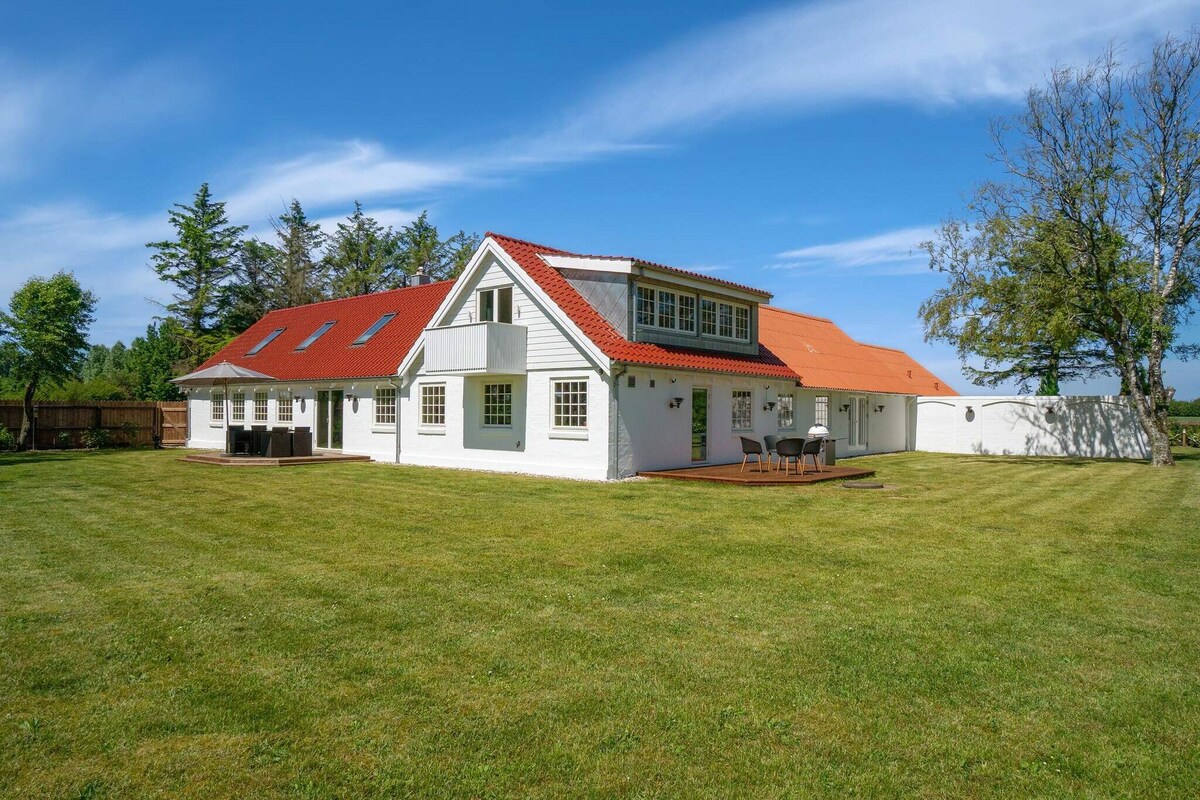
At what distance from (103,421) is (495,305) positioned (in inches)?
805

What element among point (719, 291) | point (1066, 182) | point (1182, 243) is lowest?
point (719, 291)

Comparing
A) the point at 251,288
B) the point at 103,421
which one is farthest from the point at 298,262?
the point at 103,421

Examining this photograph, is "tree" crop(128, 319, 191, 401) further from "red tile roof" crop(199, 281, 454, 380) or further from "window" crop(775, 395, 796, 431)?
"window" crop(775, 395, 796, 431)

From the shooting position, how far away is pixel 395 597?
7043 millimetres

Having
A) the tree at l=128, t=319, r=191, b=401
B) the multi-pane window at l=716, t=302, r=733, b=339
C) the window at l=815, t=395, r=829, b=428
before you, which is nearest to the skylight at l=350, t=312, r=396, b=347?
the multi-pane window at l=716, t=302, r=733, b=339

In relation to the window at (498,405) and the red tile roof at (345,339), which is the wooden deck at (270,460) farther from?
the window at (498,405)

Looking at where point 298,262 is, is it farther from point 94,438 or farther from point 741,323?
point 741,323

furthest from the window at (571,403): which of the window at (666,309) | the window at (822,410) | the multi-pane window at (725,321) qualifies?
the window at (822,410)

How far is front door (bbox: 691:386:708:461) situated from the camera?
2041 centimetres

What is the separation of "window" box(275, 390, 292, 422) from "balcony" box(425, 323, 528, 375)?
31.4 ft

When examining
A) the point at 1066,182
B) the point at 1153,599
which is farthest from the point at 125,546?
the point at 1066,182

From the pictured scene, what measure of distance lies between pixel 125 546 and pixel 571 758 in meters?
7.90

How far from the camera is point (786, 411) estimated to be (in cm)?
2469

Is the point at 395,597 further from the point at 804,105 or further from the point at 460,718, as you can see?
the point at 804,105
